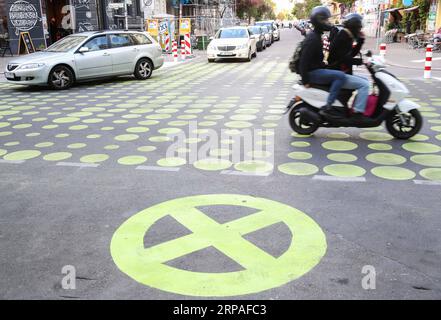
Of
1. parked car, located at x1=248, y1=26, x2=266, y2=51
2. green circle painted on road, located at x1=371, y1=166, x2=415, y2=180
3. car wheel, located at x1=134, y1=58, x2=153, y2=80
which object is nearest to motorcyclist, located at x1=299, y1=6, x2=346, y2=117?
green circle painted on road, located at x1=371, y1=166, x2=415, y2=180

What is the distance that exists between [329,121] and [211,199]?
2817 millimetres

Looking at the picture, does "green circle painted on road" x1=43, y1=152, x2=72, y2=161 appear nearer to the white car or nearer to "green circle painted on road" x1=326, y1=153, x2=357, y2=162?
"green circle painted on road" x1=326, y1=153, x2=357, y2=162

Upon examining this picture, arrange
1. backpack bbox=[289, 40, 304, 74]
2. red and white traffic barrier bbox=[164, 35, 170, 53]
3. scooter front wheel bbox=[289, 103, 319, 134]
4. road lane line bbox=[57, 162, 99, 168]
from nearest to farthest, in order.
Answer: road lane line bbox=[57, 162, 99, 168]
backpack bbox=[289, 40, 304, 74]
scooter front wheel bbox=[289, 103, 319, 134]
red and white traffic barrier bbox=[164, 35, 170, 53]

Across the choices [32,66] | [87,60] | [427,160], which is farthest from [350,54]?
[32,66]

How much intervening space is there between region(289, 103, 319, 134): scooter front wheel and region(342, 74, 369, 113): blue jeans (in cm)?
67

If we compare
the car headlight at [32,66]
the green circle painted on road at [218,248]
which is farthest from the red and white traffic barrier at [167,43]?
the green circle painted on road at [218,248]

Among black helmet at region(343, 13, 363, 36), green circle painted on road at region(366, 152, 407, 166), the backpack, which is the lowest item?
green circle painted on road at region(366, 152, 407, 166)

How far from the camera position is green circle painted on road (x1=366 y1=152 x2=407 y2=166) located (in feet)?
17.7

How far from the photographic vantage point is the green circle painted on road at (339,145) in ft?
19.8

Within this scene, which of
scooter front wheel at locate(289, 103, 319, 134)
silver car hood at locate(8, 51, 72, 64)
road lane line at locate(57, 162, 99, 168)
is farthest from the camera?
silver car hood at locate(8, 51, 72, 64)

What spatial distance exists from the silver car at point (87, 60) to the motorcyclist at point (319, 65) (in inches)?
322

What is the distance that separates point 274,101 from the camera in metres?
9.91

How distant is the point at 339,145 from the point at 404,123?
106 cm
